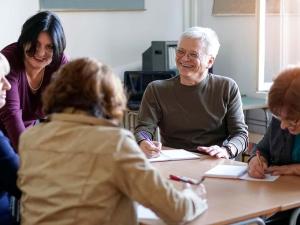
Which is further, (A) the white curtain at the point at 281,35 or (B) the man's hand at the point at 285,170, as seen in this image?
(A) the white curtain at the point at 281,35

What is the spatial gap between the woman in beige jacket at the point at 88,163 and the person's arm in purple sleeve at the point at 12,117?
1035 millimetres

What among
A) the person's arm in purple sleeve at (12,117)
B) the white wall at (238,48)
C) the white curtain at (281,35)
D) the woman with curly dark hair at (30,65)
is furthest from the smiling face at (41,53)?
the white wall at (238,48)

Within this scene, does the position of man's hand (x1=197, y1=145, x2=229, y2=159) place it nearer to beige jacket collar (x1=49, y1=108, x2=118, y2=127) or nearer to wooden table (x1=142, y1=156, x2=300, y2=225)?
wooden table (x1=142, y1=156, x2=300, y2=225)

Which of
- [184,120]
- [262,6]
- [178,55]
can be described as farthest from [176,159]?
[262,6]

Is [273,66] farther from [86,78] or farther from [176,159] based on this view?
[86,78]

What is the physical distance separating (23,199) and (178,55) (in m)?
1.49

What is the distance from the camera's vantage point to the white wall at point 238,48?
4531 mm

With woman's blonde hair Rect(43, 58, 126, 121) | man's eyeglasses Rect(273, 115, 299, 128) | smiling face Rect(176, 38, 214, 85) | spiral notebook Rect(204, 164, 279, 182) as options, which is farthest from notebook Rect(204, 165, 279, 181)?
woman's blonde hair Rect(43, 58, 126, 121)

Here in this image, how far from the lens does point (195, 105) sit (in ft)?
9.31

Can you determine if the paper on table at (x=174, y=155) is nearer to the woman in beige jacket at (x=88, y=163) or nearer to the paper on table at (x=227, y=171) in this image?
the paper on table at (x=227, y=171)

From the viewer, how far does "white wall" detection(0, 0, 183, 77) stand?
13.4ft

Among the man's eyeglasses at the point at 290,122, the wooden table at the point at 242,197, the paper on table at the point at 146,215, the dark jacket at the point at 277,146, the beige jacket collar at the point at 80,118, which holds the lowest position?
the wooden table at the point at 242,197

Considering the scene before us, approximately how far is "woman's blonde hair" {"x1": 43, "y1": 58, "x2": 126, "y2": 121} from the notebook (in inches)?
32.0

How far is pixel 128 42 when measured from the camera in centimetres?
472
